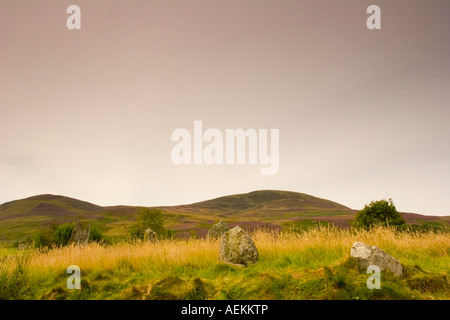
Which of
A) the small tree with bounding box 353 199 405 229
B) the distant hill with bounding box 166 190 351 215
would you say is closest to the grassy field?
the small tree with bounding box 353 199 405 229

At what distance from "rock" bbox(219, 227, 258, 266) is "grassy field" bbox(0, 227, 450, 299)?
38 cm

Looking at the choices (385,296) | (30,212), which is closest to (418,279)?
(385,296)

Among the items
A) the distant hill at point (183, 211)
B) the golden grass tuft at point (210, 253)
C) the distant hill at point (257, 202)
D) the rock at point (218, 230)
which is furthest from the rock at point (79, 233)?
the distant hill at point (257, 202)

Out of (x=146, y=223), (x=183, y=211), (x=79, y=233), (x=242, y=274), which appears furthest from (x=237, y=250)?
(x=183, y=211)

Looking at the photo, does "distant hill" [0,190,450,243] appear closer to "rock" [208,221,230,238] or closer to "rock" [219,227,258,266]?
"rock" [208,221,230,238]

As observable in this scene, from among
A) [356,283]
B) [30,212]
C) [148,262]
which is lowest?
[30,212]

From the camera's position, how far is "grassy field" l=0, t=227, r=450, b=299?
5836 millimetres

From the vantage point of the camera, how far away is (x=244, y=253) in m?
8.81

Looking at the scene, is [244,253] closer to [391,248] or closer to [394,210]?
[391,248]

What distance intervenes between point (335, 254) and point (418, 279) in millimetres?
3052

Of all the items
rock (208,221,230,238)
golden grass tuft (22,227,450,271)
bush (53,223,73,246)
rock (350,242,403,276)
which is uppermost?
rock (350,242,403,276)

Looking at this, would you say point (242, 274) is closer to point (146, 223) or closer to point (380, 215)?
point (380, 215)

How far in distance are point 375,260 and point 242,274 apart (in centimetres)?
375

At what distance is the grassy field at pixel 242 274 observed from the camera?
5836 mm
